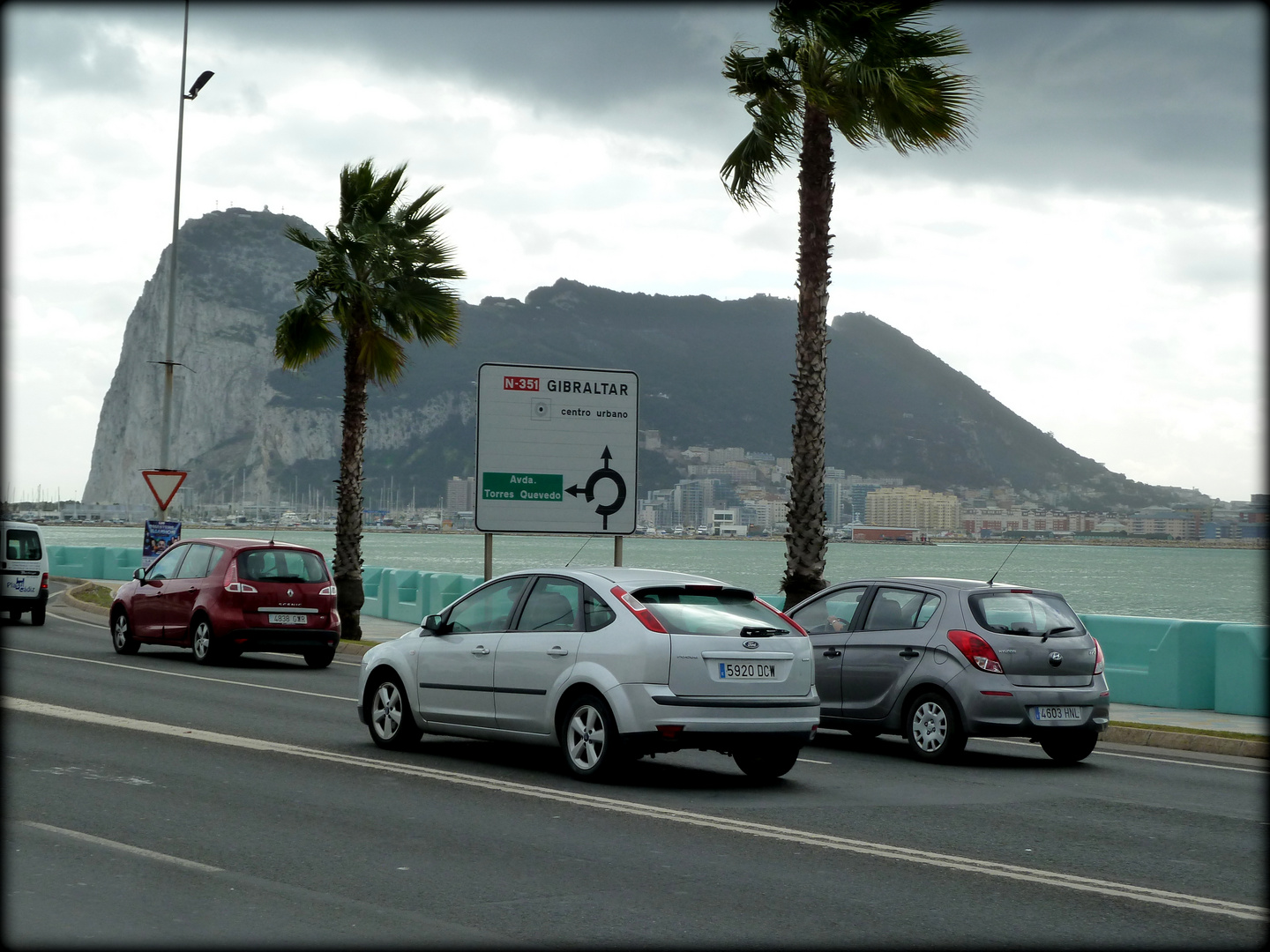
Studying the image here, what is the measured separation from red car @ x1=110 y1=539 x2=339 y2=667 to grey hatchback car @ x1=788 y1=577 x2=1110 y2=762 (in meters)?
9.28

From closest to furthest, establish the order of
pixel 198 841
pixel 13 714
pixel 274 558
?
pixel 198 841, pixel 13 714, pixel 274 558

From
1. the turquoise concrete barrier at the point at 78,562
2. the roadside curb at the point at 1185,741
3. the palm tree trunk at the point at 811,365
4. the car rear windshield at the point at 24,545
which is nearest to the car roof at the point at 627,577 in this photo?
the roadside curb at the point at 1185,741

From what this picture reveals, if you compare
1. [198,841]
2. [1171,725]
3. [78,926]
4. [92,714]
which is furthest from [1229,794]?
[92,714]

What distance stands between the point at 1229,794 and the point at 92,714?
1012cm

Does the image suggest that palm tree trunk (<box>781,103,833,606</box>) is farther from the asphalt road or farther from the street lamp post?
the street lamp post

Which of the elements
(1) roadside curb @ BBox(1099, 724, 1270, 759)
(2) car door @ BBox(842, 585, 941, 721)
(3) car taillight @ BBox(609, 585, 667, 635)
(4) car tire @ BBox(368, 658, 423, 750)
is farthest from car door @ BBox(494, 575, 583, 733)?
(1) roadside curb @ BBox(1099, 724, 1270, 759)

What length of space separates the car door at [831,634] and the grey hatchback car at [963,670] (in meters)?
0.01

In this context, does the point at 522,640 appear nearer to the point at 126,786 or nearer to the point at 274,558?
the point at 126,786

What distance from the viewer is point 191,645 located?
20.9 meters

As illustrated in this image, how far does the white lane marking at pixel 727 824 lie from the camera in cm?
746

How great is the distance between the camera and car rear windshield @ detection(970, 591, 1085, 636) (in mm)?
12984

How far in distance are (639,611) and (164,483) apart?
20.1 metres

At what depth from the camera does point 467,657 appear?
1196 centimetres

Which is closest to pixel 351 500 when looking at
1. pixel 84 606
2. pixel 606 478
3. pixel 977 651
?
pixel 606 478
